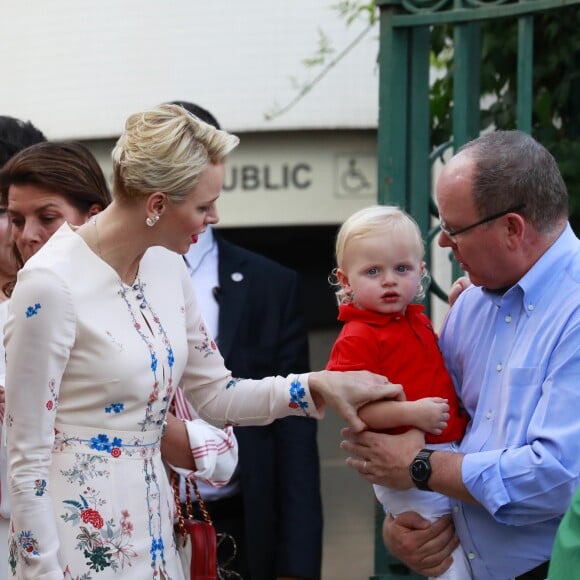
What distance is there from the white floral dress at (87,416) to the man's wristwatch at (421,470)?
611 mm

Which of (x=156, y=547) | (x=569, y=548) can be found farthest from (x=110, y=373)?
(x=569, y=548)

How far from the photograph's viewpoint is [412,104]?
4.75 meters

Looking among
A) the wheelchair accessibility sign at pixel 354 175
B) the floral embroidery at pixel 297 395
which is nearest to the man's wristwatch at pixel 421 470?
the floral embroidery at pixel 297 395

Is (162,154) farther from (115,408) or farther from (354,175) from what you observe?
(354,175)

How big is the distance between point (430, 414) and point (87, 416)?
833 mm

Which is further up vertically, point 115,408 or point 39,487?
point 115,408

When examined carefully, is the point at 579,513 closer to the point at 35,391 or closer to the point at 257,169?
the point at 35,391

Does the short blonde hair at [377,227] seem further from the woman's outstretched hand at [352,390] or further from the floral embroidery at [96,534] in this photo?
the floral embroidery at [96,534]

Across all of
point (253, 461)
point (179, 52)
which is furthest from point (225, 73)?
point (253, 461)

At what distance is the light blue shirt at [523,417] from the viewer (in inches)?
127

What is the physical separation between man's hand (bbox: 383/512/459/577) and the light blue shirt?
37 mm

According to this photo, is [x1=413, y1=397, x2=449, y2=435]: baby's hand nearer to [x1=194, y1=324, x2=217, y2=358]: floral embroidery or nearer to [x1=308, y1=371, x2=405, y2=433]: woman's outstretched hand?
[x1=308, y1=371, x2=405, y2=433]: woman's outstretched hand

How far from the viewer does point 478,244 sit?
341cm

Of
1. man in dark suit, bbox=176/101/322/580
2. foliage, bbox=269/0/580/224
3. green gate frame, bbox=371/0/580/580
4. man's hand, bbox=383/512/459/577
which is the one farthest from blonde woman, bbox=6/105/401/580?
foliage, bbox=269/0/580/224
